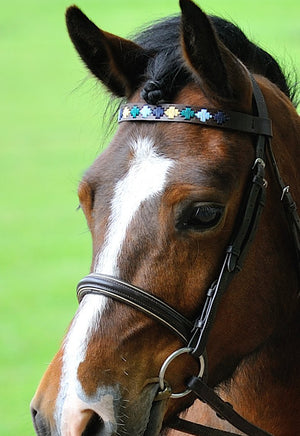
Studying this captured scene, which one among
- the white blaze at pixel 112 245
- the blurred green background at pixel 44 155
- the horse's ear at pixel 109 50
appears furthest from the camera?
the blurred green background at pixel 44 155

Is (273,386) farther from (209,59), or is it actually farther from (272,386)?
(209,59)

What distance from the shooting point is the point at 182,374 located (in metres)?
2.59

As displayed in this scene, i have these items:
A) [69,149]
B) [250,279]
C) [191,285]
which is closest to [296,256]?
[250,279]

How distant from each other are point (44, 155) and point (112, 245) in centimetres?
1058

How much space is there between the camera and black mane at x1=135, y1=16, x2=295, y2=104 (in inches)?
108

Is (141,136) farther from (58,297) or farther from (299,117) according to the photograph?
(58,297)

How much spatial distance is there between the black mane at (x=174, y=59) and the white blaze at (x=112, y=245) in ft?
0.63

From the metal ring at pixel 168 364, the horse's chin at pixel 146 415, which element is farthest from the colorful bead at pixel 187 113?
the horse's chin at pixel 146 415

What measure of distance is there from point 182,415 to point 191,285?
2.12 feet

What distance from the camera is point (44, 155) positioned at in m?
13.0

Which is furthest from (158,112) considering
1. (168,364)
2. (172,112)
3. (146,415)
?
(146,415)

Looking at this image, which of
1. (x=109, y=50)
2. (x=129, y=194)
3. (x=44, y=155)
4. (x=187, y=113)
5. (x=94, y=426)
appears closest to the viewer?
(x=94, y=426)

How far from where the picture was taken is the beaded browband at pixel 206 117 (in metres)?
2.67

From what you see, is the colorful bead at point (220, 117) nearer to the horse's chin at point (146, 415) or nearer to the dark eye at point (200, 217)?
the dark eye at point (200, 217)
